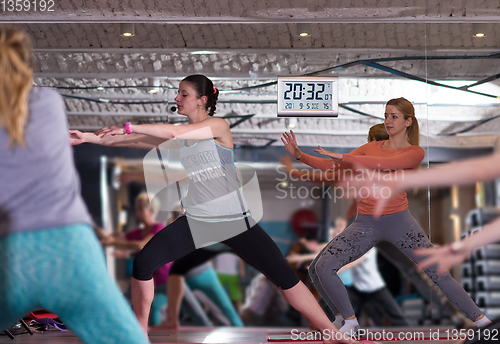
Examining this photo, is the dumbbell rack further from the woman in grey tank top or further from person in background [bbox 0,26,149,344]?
person in background [bbox 0,26,149,344]

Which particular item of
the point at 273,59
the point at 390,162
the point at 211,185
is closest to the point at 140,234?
the point at 211,185

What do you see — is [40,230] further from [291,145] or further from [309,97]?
[309,97]

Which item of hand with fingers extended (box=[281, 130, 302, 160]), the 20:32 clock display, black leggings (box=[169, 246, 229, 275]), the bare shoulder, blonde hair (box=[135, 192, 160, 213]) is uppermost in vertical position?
the 20:32 clock display

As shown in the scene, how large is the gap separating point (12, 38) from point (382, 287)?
11.9 ft

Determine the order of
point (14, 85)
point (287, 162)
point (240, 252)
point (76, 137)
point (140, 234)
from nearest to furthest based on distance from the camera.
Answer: point (14, 85) → point (240, 252) → point (76, 137) → point (287, 162) → point (140, 234)

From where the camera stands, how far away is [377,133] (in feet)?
13.6

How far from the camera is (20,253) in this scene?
1403 mm

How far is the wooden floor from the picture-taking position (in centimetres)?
371

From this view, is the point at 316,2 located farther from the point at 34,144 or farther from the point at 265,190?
the point at 34,144

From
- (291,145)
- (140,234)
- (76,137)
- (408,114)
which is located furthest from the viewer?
(140,234)

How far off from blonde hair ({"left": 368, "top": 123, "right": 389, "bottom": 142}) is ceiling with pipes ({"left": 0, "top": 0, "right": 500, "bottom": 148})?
8cm

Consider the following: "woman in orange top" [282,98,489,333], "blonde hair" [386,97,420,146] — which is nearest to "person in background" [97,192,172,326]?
"woman in orange top" [282,98,489,333]

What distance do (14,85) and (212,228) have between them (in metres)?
1.76

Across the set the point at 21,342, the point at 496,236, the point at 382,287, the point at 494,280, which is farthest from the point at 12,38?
the point at 494,280
